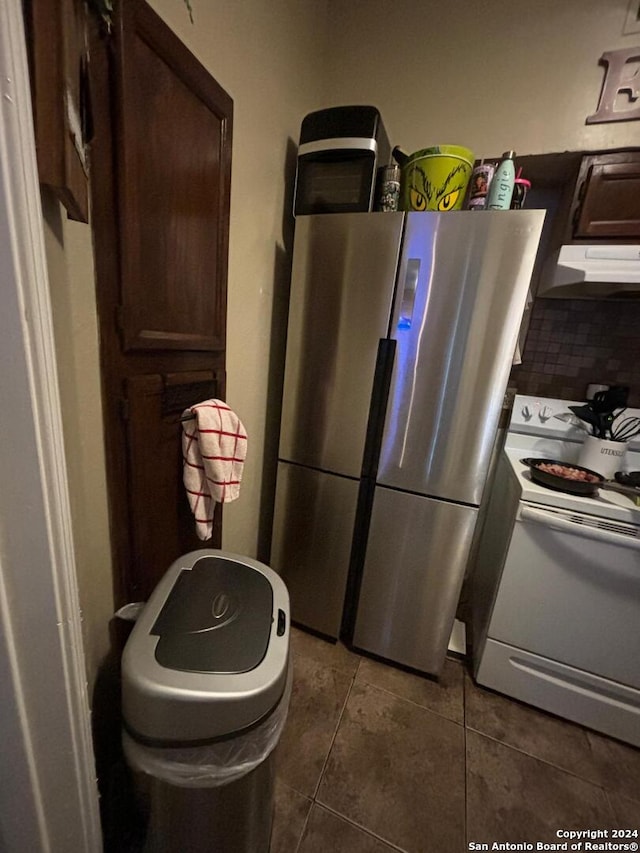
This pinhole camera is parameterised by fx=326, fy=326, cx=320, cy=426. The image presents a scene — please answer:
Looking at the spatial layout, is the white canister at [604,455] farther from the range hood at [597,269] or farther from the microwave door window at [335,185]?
the microwave door window at [335,185]

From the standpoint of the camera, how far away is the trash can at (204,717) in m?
0.60

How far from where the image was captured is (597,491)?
46.3 inches

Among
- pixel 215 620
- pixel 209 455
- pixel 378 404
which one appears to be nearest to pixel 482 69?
pixel 378 404

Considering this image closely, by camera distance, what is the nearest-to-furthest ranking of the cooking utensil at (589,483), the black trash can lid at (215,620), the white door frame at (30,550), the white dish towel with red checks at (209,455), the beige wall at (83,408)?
the white door frame at (30,550)
the beige wall at (83,408)
the black trash can lid at (215,620)
the white dish towel with red checks at (209,455)
the cooking utensil at (589,483)

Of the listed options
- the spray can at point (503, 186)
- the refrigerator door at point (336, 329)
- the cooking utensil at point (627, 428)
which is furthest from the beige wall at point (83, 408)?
the cooking utensil at point (627, 428)

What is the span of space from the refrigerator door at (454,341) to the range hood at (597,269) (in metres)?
0.31

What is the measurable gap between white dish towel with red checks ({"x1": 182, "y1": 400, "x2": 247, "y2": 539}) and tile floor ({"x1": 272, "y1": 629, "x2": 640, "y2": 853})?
87cm

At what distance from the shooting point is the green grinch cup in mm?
1104

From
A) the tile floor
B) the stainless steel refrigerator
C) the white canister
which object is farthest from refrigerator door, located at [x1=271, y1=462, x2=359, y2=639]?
the white canister

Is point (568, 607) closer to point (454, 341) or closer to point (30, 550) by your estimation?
point (454, 341)

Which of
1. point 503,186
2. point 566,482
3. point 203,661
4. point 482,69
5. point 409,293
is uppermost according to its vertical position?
point 482,69

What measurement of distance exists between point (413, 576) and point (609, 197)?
1572mm

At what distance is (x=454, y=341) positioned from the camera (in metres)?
1.13

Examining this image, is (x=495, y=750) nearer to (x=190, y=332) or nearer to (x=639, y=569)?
(x=639, y=569)
